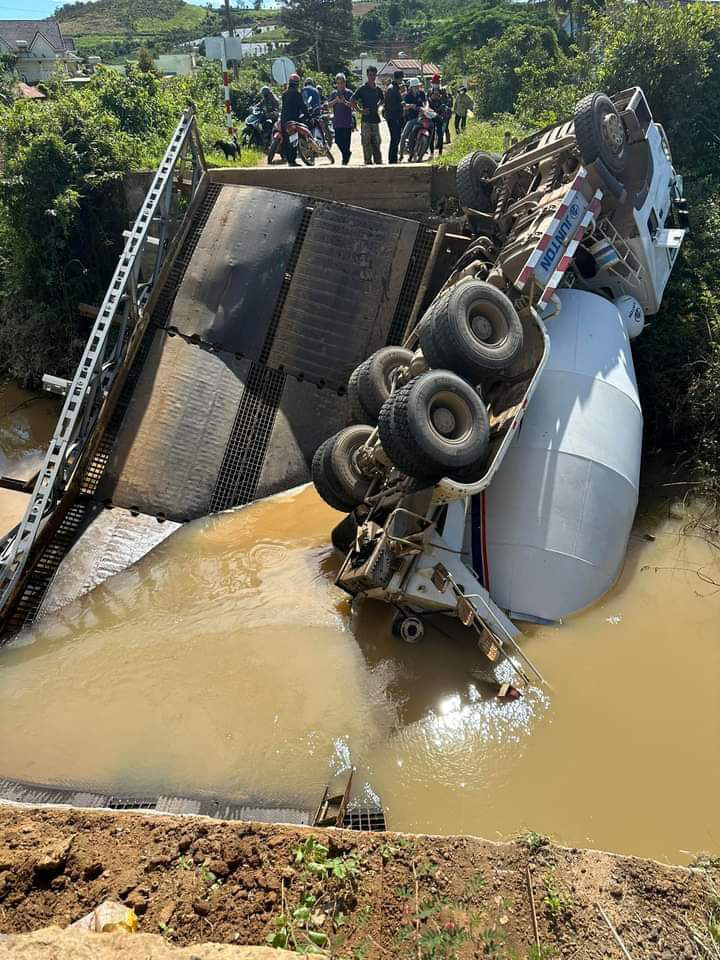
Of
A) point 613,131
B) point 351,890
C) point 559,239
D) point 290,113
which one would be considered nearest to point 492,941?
point 351,890

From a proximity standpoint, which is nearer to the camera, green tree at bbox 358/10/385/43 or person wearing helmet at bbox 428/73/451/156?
person wearing helmet at bbox 428/73/451/156

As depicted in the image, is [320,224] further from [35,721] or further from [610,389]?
[35,721]

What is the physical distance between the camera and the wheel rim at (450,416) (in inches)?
200

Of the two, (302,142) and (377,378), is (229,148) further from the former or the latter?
(377,378)

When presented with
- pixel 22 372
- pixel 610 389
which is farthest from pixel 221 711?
pixel 22 372

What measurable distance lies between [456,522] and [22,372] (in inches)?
322

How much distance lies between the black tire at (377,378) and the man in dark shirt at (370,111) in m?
6.28

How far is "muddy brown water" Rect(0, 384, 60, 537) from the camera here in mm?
8625

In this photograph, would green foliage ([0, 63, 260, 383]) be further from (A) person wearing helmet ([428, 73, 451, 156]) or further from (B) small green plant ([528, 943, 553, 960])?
(B) small green plant ([528, 943, 553, 960])

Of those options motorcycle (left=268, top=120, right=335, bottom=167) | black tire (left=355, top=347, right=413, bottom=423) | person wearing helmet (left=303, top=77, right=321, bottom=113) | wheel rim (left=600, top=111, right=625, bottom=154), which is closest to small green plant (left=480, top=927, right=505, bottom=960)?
black tire (left=355, top=347, right=413, bottom=423)

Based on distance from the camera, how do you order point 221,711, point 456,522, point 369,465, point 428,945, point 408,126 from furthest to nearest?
point 408,126 < point 369,465 < point 456,522 < point 221,711 < point 428,945

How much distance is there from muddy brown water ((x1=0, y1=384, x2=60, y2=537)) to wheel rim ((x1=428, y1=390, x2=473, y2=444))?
19.5 feet

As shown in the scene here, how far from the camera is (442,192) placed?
29.3 ft

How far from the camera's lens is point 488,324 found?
5.69 m
